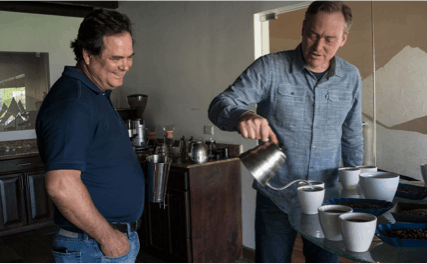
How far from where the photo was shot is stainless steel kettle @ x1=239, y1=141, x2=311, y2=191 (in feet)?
4.03

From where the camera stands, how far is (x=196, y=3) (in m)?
3.56

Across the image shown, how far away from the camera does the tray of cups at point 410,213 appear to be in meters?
1.08

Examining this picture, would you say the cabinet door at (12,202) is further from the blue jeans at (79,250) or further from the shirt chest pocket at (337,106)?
the shirt chest pocket at (337,106)

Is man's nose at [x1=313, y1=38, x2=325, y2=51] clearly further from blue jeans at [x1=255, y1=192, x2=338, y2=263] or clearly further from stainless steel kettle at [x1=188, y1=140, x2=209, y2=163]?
stainless steel kettle at [x1=188, y1=140, x2=209, y2=163]

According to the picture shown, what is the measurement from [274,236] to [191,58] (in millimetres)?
2429

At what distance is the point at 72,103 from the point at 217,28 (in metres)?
2.33

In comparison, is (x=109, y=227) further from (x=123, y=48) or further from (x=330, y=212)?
(x=330, y=212)

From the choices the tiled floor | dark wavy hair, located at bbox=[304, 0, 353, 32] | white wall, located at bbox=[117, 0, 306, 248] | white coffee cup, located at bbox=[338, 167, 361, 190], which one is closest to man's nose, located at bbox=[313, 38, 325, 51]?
dark wavy hair, located at bbox=[304, 0, 353, 32]

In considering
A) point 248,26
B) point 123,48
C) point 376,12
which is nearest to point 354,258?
point 123,48

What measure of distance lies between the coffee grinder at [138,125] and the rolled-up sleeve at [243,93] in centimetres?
242

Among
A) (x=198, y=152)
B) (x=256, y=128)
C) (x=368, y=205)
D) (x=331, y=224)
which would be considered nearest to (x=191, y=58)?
(x=198, y=152)

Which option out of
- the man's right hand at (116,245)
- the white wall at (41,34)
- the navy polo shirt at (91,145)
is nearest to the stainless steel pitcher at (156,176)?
the navy polo shirt at (91,145)

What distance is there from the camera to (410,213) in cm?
113


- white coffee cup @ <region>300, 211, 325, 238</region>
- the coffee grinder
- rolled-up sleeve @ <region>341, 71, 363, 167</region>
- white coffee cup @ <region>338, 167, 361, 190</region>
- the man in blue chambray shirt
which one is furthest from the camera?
the coffee grinder
